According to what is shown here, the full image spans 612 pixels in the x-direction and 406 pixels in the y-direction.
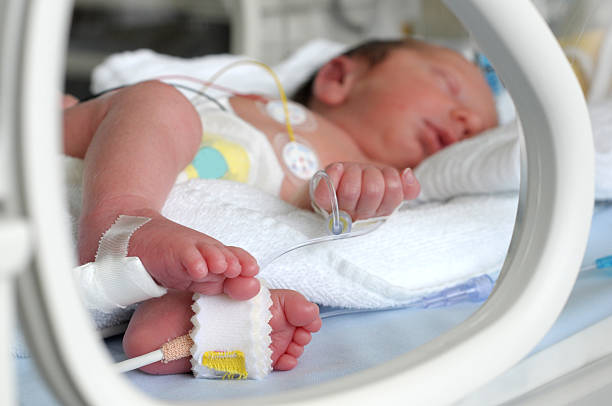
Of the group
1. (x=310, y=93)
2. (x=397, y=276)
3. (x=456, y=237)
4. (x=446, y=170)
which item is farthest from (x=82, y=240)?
(x=310, y=93)

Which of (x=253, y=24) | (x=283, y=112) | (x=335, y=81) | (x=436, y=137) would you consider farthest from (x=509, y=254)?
(x=253, y=24)

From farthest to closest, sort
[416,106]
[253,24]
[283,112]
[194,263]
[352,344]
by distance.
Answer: [253,24] → [416,106] → [283,112] → [352,344] → [194,263]

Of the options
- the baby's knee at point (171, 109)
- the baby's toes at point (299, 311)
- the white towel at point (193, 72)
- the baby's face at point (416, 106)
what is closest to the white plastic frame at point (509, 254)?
the baby's toes at point (299, 311)

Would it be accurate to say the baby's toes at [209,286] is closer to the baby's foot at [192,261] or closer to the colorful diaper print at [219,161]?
the baby's foot at [192,261]

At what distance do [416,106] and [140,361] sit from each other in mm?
820

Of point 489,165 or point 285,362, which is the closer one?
point 285,362

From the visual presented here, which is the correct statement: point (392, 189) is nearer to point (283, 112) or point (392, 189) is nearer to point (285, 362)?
point (285, 362)

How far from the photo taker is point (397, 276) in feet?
2.36

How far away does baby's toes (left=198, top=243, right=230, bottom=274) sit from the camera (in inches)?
18.9

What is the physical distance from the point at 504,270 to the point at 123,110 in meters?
0.43

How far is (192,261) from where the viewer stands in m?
0.48

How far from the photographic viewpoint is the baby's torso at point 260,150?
0.89 meters

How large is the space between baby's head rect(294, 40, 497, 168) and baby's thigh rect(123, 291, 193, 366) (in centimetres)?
69

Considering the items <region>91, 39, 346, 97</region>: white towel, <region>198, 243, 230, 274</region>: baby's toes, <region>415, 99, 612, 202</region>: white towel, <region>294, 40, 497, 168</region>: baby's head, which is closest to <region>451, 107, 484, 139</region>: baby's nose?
<region>294, 40, 497, 168</region>: baby's head
